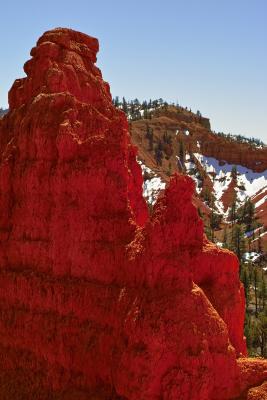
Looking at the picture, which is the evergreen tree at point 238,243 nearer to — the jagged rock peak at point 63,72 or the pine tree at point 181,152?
the jagged rock peak at point 63,72

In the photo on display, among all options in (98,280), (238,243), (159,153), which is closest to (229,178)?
(159,153)

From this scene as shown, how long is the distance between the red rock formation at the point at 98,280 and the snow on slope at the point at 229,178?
95505 millimetres

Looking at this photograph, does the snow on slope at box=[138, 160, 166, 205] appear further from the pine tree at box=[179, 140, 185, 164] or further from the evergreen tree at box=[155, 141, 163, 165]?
the pine tree at box=[179, 140, 185, 164]

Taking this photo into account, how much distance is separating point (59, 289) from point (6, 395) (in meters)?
3.11

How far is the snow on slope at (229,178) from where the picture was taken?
113894mm

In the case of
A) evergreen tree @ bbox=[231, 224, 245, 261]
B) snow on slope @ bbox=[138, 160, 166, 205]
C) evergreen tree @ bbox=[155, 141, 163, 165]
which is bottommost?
evergreen tree @ bbox=[231, 224, 245, 261]

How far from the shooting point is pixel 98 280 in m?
12.8

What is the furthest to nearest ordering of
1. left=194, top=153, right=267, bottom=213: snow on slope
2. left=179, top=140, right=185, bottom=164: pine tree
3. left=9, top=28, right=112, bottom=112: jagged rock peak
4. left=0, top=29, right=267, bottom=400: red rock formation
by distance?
left=179, top=140, right=185, bottom=164: pine tree < left=194, top=153, right=267, bottom=213: snow on slope < left=9, top=28, right=112, bottom=112: jagged rock peak < left=0, top=29, right=267, bottom=400: red rock formation

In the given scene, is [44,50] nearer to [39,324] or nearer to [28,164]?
[28,164]

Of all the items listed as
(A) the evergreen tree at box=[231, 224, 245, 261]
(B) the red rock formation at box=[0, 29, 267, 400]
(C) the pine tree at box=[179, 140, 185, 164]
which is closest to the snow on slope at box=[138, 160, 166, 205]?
(C) the pine tree at box=[179, 140, 185, 164]

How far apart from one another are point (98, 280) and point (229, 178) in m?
109

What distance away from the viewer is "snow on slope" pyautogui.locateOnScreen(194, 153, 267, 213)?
4484 inches

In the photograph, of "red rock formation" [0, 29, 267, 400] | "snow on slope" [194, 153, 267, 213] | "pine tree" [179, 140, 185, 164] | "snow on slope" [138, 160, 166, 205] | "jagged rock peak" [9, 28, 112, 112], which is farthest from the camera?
"pine tree" [179, 140, 185, 164]

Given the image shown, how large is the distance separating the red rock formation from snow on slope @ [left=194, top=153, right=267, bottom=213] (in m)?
95.5
